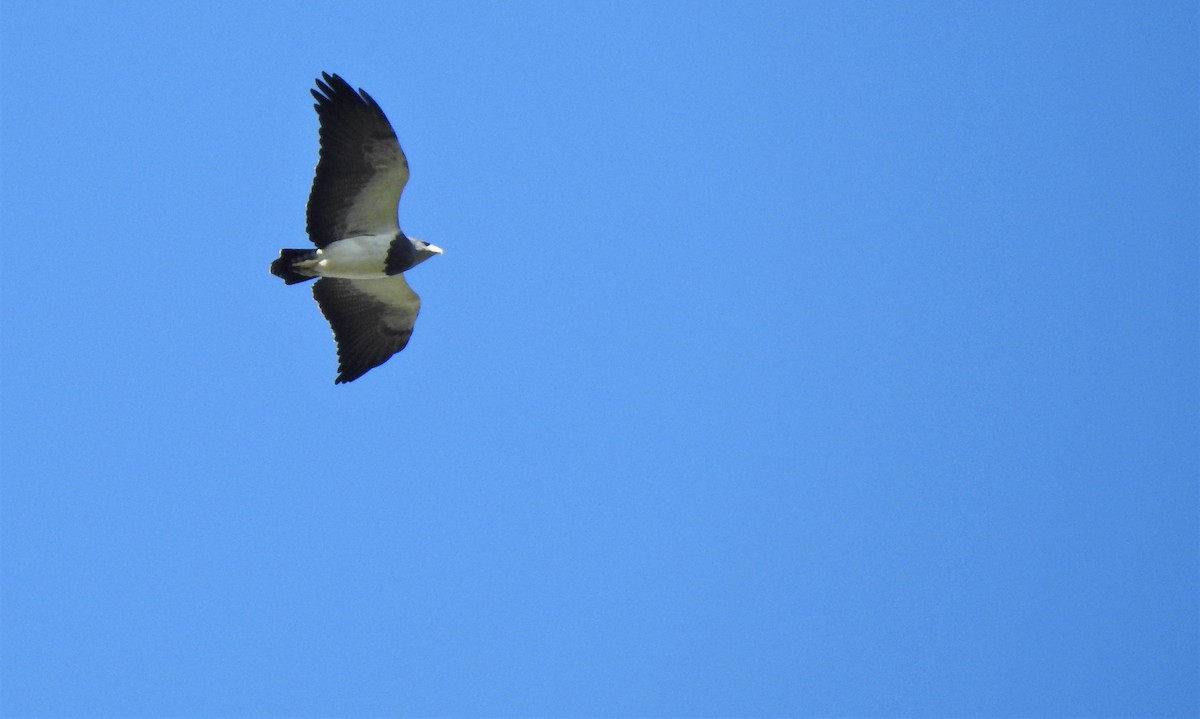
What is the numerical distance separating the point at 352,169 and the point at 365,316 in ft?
8.56

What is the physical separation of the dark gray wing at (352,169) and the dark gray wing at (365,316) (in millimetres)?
1136

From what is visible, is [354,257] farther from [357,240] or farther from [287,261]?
[287,261]

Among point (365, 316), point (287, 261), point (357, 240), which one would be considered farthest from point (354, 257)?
point (365, 316)

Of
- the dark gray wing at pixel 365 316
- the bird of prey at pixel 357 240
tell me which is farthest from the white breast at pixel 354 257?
the dark gray wing at pixel 365 316

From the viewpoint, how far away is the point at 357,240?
63.0 ft

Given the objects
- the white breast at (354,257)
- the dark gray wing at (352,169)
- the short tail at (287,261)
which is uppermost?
the dark gray wing at (352,169)

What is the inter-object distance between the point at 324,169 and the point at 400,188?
108 centimetres

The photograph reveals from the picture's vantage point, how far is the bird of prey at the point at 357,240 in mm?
18438

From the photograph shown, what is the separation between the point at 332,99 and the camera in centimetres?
1830

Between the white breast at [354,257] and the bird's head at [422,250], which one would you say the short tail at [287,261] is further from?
the bird's head at [422,250]

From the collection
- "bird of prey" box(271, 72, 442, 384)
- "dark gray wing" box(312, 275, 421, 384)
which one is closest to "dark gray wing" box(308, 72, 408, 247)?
"bird of prey" box(271, 72, 442, 384)

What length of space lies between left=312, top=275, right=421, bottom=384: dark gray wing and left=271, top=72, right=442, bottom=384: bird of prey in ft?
0.05

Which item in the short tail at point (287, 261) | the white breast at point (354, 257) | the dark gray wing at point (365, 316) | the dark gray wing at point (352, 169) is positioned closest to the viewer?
the dark gray wing at point (352, 169)

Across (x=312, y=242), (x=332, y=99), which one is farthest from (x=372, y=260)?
(x=332, y=99)
